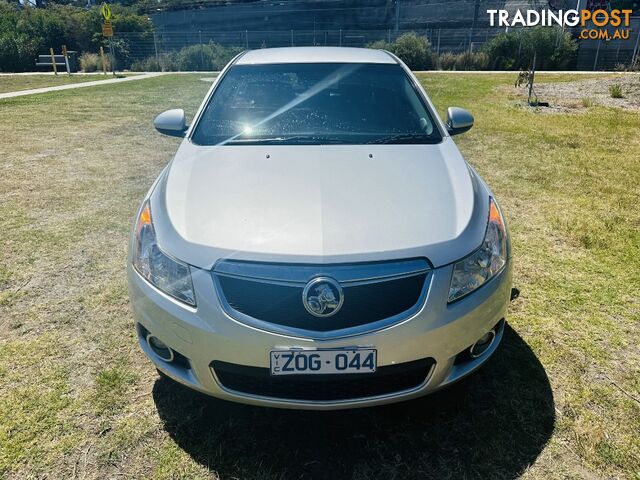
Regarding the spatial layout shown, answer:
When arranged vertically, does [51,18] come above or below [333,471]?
above

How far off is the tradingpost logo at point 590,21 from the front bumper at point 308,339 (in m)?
25.6

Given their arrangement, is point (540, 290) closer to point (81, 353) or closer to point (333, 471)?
point (333, 471)

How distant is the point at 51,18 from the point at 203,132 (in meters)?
36.4

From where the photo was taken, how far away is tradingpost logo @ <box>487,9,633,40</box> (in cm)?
2412

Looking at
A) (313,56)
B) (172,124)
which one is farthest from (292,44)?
(172,124)

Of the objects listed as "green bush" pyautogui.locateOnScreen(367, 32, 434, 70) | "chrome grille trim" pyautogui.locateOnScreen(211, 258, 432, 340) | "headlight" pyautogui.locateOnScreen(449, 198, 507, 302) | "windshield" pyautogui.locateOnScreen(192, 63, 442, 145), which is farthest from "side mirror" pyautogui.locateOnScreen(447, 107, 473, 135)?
"green bush" pyautogui.locateOnScreen(367, 32, 434, 70)

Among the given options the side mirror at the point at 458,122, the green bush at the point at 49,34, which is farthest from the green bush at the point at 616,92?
the green bush at the point at 49,34

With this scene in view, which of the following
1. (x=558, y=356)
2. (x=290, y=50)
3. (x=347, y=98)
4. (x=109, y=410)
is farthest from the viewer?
(x=290, y=50)

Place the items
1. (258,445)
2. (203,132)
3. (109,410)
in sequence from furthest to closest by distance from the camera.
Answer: (203,132) → (109,410) → (258,445)

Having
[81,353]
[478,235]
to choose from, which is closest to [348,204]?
[478,235]

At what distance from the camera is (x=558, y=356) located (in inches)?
101

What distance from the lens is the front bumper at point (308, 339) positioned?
5.67 feet

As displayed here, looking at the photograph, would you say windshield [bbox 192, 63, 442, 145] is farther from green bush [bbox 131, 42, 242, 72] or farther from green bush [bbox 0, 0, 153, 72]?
green bush [bbox 0, 0, 153, 72]

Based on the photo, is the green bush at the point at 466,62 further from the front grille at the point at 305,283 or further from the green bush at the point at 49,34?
the front grille at the point at 305,283
